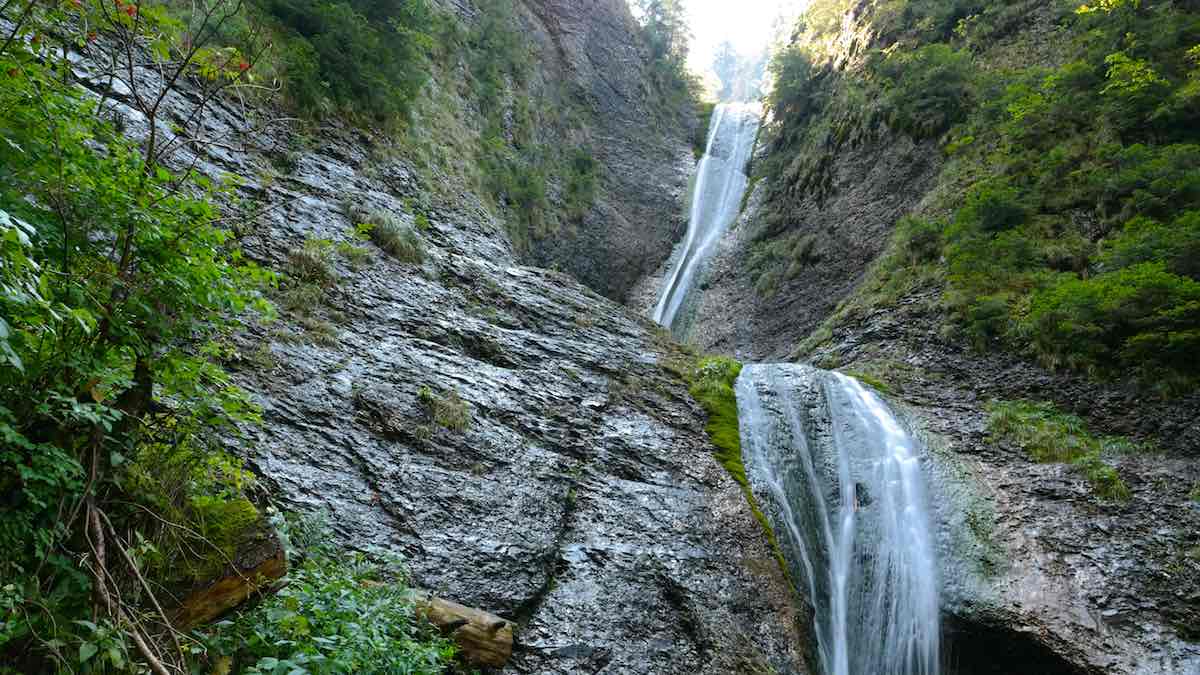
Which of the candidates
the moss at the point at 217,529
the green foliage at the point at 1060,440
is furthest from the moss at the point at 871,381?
the moss at the point at 217,529

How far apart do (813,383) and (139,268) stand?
9803mm

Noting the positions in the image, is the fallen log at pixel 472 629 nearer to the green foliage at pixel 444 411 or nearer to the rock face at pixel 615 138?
the green foliage at pixel 444 411

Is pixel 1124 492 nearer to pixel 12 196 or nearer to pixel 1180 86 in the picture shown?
pixel 1180 86

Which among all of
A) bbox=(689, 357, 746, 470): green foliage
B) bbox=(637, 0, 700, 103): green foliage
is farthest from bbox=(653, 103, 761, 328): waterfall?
bbox=(689, 357, 746, 470): green foliage

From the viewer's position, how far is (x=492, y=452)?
701cm

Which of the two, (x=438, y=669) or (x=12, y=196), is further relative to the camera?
(x=438, y=669)

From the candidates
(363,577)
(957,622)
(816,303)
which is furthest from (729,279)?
(363,577)

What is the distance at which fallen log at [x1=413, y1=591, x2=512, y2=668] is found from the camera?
4.69 metres

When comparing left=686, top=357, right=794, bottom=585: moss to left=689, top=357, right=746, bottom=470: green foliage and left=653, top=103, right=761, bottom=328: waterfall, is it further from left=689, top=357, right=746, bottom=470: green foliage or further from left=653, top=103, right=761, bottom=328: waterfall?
left=653, top=103, right=761, bottom=328: waterfall

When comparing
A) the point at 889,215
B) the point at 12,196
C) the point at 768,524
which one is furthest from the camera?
the point at 889,215

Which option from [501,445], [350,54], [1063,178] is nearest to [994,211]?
[1063,178]

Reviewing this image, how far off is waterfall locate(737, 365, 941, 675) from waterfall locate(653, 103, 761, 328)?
9.94 meters

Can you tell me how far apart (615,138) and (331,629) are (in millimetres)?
24873

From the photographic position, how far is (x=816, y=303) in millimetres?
15883
